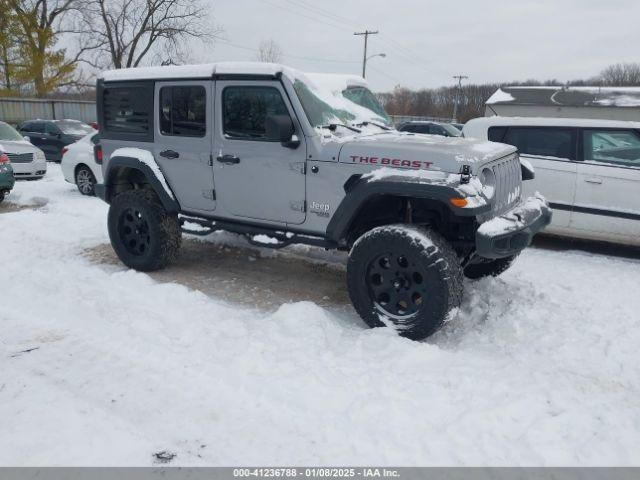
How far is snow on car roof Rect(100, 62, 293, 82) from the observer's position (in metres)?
4.59

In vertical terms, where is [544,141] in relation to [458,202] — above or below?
above

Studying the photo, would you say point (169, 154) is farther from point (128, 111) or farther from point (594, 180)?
point (594, 180)

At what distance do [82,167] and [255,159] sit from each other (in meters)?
7.32

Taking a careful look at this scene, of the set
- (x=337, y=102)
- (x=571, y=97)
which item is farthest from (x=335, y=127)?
(x=571, y=97)

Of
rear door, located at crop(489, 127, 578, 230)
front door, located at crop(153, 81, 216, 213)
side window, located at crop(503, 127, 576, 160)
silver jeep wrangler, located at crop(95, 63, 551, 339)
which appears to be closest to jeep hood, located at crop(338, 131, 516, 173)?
silver jeep wrangler, located at crop(95, 63, 551, 339)

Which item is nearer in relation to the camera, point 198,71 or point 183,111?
point 198,71

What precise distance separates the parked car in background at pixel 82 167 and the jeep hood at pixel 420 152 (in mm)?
7742

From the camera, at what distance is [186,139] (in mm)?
5148

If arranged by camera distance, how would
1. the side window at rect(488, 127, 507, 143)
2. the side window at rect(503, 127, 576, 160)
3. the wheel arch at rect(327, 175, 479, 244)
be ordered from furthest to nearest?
the side window at rect(488, 127, 507, 143), the side window at rect(503, 127, 576, 160), the wheel arch at rect(327, 175, 479, 244)

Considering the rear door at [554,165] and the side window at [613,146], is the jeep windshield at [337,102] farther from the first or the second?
the side window at [613,146]

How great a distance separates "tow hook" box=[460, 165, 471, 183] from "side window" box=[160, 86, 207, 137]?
261 cm

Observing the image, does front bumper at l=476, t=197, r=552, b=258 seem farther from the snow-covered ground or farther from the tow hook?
the snow-covered ground

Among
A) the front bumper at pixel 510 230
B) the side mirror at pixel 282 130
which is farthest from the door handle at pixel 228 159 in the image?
the front bumper at pixel 510 230

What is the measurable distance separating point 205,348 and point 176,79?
285 cm
